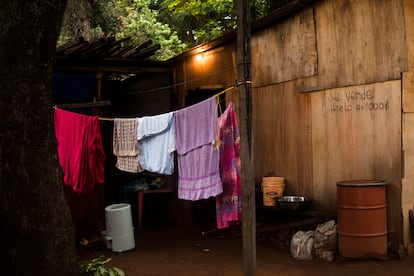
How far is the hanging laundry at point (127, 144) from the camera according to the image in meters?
6.69

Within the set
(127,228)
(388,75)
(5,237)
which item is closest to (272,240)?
(127,228)

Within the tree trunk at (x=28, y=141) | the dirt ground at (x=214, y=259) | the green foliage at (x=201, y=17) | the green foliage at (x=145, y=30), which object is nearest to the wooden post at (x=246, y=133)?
the dirt ground at (x=214, y=259)

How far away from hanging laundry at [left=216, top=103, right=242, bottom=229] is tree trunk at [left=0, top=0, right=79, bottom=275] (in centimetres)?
230

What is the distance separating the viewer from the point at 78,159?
22.5 feet

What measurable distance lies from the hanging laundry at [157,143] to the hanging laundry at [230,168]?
2.82 feet

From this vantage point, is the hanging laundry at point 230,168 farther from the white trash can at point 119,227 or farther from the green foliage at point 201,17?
the green foliage at point 201,17

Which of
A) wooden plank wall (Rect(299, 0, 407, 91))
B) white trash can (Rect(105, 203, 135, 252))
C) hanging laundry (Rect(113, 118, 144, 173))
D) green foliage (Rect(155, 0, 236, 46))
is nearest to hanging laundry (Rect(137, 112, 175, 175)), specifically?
hanging laundry (Rect(113, 118, 144, 173))

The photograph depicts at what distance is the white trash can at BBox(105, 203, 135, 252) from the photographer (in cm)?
725

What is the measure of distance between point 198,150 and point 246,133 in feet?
5.38

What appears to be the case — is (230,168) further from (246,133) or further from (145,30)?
(145,30)

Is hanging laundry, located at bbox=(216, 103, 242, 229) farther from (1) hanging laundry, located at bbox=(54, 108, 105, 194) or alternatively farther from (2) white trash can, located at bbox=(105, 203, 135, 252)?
(1) hanging laundry, located at bbox=(54, 108, 105, 194)

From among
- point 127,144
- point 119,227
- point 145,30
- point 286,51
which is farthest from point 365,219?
point 145,30

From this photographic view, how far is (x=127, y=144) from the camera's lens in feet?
22.2

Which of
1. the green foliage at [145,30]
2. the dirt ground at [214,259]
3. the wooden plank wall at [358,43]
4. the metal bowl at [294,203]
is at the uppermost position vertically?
the green foliage at [145,30]
